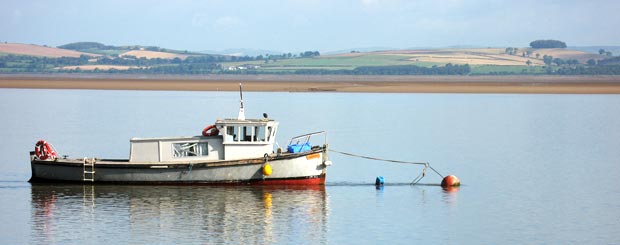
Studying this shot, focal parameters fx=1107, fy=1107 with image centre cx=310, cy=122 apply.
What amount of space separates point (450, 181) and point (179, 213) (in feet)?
41.5

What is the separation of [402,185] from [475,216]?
8.03m

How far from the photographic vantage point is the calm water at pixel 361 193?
3516 cm

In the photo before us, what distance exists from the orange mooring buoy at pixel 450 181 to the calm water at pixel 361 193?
20.5 inches

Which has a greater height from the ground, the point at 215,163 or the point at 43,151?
the point at 43,151

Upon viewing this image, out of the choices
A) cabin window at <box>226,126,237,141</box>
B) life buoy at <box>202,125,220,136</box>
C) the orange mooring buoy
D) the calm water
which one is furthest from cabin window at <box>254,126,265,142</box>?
the orange mooring buoy

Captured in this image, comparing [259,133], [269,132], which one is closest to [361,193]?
[269,132]

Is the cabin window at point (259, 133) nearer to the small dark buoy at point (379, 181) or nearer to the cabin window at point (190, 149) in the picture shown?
the cabin window at point (190, 149)

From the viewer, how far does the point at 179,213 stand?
3831 cm

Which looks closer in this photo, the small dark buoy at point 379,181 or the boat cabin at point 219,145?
the boat cabin at point 219,145

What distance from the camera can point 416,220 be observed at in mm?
37656

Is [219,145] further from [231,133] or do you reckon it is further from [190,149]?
[190,149]

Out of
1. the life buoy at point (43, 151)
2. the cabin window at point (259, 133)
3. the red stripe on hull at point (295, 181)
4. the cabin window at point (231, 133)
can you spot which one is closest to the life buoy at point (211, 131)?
the cabin window at point (231, 133)

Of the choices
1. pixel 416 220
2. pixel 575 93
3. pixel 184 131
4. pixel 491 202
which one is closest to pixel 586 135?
pixel 184 131

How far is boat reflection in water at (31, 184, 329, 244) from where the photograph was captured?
1351 inches
